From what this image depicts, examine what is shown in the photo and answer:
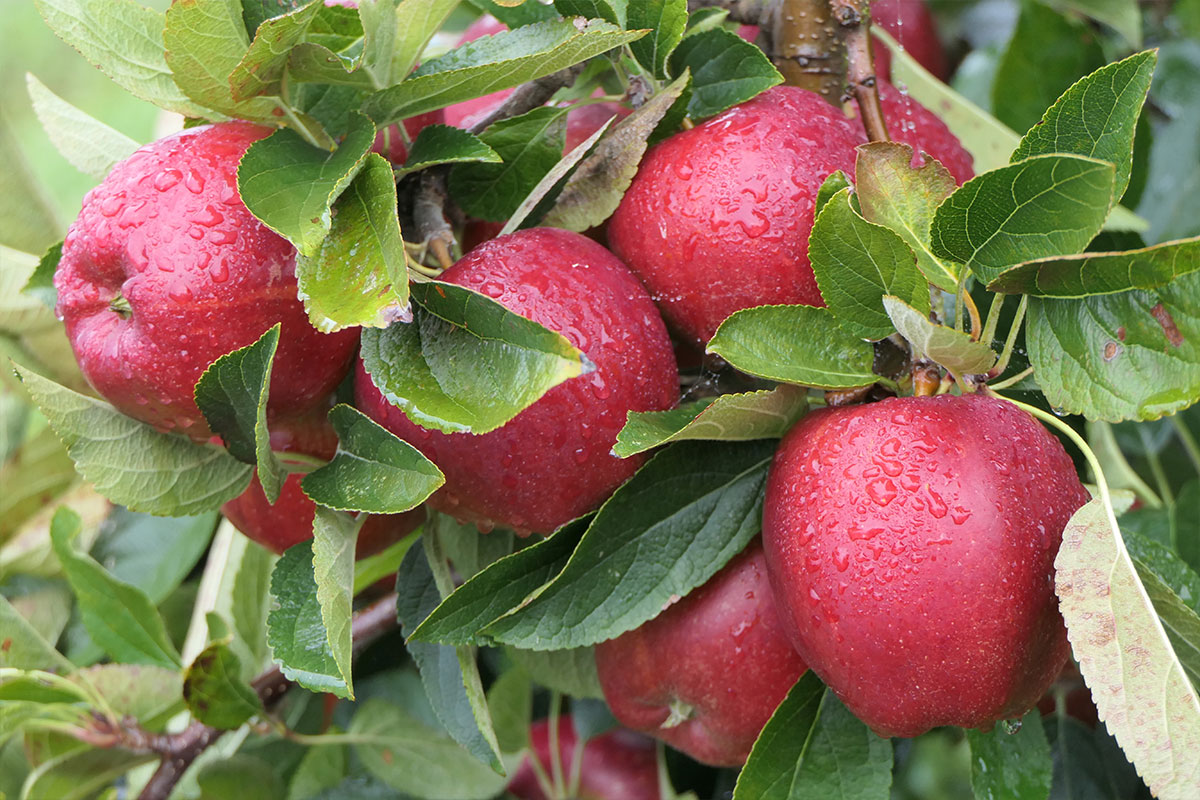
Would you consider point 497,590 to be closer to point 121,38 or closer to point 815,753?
point 815,753

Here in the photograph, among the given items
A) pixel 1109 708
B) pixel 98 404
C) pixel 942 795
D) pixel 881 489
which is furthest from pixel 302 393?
pixel 942 795

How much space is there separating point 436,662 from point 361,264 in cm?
29

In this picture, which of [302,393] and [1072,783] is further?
[1072,783]

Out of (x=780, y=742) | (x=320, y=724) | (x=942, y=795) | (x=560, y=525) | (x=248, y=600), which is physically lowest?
(x=942, y=795)

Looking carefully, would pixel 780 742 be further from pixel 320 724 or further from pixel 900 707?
pixel 320 724

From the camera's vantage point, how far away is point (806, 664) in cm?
61

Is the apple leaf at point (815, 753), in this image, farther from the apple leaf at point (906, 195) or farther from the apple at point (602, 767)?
the apple at point (602, 767)

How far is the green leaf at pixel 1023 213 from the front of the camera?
1.49 feet

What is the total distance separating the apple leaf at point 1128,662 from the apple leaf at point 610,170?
0.30m

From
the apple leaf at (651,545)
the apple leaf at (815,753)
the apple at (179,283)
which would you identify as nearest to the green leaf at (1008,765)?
the apple leaf at (815,753)

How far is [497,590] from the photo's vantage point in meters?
0.58

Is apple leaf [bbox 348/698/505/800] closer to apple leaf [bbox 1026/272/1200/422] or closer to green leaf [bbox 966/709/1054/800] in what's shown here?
green leaf [bbox 966/709/1054/800]

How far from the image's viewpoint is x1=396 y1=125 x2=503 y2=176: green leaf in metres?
0.58

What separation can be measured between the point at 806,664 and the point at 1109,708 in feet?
0.56
